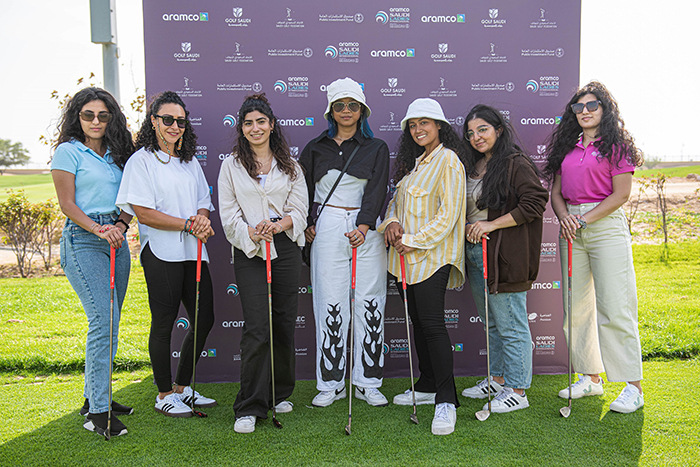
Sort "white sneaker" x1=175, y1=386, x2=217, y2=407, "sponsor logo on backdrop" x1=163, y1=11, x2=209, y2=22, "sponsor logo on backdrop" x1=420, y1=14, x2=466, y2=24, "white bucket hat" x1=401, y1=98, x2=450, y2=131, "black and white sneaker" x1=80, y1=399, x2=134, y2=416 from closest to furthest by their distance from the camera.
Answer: "white bucket hat" x1=401, y1=98, x2=450, y2=131
"black and white sneaker" x1=80, y1=399, x2=134, y2=416
"white sneaker" x1=175, y1=386, x2=217, y2=407
"sponsor logo on backdrop" x1=163, y1=11, x2=209, y2=22
"sponsor logo on backdrop" x1=420, y1=14, x2=466, y2=24

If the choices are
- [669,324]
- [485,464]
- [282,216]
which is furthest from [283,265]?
[669,324]

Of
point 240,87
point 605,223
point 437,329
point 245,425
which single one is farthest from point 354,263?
point 240,87

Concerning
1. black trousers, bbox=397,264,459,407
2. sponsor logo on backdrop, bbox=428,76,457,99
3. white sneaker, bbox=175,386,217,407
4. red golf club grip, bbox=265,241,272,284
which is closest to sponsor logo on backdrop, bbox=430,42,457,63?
sponsor logo on backdrop, bbox=428,76,457,99

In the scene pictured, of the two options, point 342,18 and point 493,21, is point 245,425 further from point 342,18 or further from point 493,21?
point 493,21

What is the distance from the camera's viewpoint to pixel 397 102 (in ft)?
11.5

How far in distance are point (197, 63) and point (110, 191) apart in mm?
1341

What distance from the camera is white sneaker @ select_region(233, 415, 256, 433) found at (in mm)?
2551

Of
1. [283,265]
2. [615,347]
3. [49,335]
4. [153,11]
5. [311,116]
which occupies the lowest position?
[49,335]

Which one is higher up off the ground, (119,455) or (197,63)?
(197,63)

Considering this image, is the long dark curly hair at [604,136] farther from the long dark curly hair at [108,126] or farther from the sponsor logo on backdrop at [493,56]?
the long dark curly hair at [108,126]

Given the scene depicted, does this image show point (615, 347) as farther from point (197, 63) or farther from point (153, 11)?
point (153, 11)

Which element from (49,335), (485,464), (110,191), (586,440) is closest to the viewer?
(485,464)

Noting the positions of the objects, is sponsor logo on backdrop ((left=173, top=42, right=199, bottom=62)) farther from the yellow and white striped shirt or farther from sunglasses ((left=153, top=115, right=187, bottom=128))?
the yellow and white striped shirt

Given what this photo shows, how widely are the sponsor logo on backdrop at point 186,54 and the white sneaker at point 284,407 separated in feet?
8.59
